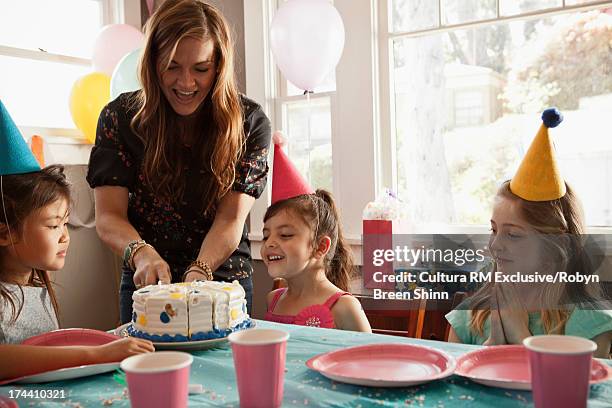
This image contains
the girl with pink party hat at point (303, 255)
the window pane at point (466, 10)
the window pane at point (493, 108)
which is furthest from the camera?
the window pane at point (466, 10)

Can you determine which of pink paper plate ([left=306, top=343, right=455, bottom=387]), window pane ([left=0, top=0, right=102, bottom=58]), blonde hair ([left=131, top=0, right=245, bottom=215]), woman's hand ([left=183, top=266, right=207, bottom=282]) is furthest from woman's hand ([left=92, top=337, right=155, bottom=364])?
window pane ([left=0, top=0, right=102, bottom=58])

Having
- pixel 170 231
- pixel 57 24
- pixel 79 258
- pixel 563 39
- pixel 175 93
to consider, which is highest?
pixel 57 24

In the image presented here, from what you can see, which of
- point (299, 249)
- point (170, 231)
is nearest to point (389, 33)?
point (299, 249)

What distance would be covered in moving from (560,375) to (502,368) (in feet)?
1.03

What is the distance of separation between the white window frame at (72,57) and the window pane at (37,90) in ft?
0.09

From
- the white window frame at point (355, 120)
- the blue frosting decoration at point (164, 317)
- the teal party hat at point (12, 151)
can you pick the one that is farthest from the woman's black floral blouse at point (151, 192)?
the white window frame at point (355, 120)

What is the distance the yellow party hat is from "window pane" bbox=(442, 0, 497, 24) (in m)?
1.64

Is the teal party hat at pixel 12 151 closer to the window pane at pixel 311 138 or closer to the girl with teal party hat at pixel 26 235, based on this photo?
the girl with teal party hat at pixel 26 235

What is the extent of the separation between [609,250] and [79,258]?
8.38ft

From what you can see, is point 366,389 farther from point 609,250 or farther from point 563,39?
point 563,39

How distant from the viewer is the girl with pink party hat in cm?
185

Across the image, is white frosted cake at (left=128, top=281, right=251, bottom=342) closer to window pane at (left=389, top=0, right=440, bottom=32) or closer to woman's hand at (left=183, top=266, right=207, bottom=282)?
woman's hand at (left=183, top=266, right=207, bottom=282)

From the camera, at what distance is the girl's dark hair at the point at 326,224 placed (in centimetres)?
203

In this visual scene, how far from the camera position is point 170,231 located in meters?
1.71
